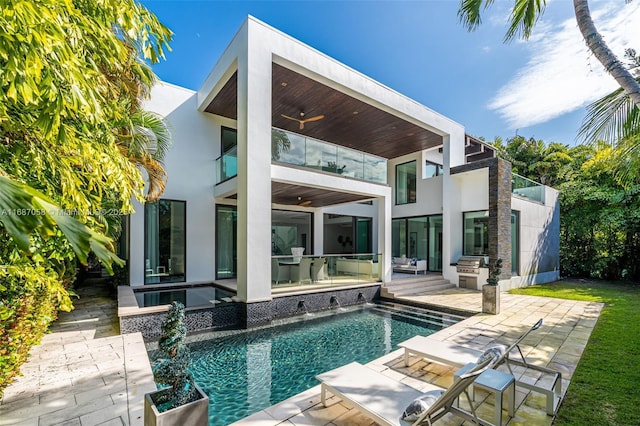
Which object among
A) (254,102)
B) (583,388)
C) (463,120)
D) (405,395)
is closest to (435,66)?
(463,120)

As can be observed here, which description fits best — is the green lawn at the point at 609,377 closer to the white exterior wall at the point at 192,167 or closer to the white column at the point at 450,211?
the white column at the point at 450,211

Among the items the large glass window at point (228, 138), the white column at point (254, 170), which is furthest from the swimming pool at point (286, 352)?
the large glass window at point (228, 138)

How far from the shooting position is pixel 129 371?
4492mm

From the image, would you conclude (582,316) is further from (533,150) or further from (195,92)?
(533,150)

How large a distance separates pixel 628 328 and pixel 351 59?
11371 millimetres

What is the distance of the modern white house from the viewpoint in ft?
26.0

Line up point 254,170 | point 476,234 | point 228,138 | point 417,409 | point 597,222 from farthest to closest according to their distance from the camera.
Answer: point 597,222
point 476,234
point 228,138
point 254,170
point 417,409

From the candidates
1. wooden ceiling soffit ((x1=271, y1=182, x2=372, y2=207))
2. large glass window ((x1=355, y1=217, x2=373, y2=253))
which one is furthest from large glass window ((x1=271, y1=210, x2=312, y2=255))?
large glass window ((x1=355, y1=217, x2=373, y2=253))

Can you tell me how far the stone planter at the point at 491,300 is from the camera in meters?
7.98

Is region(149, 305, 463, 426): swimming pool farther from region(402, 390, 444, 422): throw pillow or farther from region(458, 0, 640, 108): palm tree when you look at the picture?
region(458, 0, 640, 108): palm tree

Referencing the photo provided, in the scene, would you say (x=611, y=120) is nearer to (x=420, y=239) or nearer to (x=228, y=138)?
(x=228, y=138)

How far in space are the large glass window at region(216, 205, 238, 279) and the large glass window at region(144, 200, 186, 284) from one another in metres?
1.28

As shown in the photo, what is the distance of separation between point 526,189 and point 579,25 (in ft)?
38.6

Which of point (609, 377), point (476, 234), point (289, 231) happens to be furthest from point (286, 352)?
point (476, 234)
